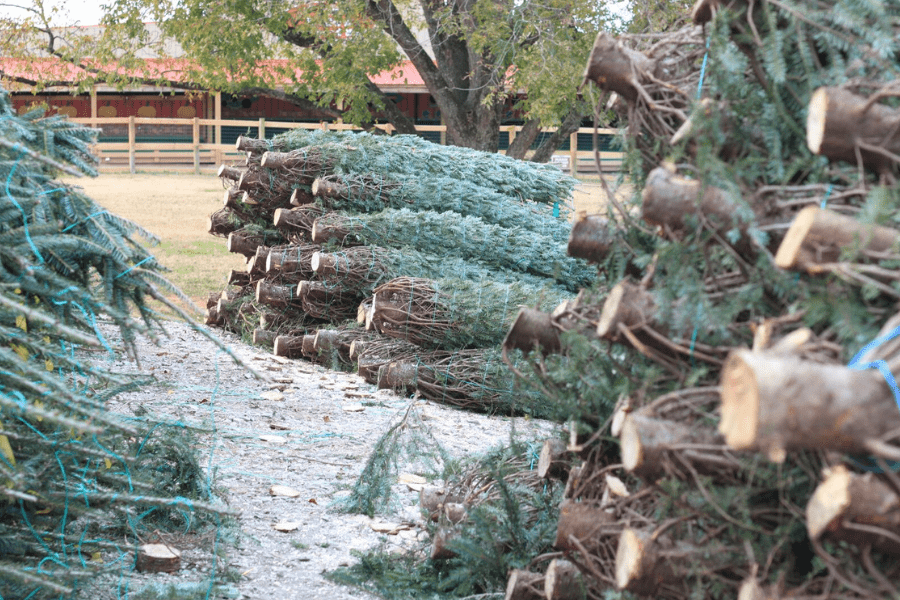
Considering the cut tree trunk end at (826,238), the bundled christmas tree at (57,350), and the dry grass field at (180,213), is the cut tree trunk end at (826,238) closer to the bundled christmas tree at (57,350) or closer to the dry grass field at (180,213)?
the bundled christmas tree at (57,350)

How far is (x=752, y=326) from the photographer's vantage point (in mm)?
1995

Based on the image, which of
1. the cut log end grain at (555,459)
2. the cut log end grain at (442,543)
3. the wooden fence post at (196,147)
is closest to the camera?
the cut log end grain at (555,459)

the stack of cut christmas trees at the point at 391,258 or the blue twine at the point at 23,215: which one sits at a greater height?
the blue twine at the point at 23,215

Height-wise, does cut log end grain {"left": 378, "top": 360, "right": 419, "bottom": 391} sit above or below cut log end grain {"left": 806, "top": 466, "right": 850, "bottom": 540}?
below

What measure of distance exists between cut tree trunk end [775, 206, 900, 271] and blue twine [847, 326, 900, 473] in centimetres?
21

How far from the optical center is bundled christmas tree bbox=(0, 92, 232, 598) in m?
2.74

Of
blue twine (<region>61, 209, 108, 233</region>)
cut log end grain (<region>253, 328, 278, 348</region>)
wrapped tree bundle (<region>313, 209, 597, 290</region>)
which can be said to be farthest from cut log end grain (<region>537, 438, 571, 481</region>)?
cut log end grain (<region>253, 328, 278, 348</region>)

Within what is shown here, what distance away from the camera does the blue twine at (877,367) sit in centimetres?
150

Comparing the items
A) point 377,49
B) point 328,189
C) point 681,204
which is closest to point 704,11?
point 681,204

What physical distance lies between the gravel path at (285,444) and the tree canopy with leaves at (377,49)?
5567 millimetres

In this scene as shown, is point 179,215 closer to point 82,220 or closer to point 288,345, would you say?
point 288,345

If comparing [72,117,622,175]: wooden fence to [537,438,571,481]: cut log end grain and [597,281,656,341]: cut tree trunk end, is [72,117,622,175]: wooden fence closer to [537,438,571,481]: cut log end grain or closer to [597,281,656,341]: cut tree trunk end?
[537,438,571,481]: cut log end grain

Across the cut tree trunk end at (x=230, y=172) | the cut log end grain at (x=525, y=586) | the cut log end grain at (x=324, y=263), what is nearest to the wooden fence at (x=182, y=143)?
the cut tree trunk end at (x=230, y=172)

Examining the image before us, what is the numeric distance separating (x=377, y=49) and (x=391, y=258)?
653cm
